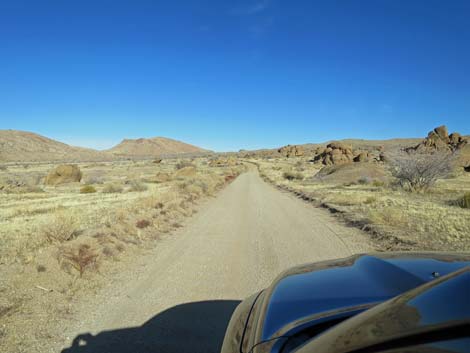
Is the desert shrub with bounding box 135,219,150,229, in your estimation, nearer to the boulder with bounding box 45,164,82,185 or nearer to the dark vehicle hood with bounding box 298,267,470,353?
the dark vehicle hood with bounding box 298,267,470,353

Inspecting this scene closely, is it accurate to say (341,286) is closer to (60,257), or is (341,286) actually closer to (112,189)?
(60,257)

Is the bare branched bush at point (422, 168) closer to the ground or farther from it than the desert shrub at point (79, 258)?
farther from it

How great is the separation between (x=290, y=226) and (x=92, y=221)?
22.7ft

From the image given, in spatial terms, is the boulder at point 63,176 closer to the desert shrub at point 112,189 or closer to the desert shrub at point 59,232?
the desert shrub at point 112,189

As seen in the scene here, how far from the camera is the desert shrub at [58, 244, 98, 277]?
6234 millimetres

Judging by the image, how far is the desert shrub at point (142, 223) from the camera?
998 centimetres

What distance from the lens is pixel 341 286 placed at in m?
2.45

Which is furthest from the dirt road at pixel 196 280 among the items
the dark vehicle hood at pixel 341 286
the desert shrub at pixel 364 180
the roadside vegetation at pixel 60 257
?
the desert shrub at pixel 364 180

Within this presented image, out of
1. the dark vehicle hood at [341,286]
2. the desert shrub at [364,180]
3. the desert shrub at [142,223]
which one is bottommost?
the desert shrub at [142,223]

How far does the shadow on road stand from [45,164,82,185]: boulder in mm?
33465

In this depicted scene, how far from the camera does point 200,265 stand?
6.79 m

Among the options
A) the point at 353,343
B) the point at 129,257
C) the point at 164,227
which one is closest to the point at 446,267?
the point at 353,343

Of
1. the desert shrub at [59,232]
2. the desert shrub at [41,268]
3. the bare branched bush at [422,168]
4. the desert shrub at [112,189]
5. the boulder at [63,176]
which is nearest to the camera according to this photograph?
the desert shrub at [41,268]

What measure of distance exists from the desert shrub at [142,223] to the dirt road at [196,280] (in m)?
1.11
